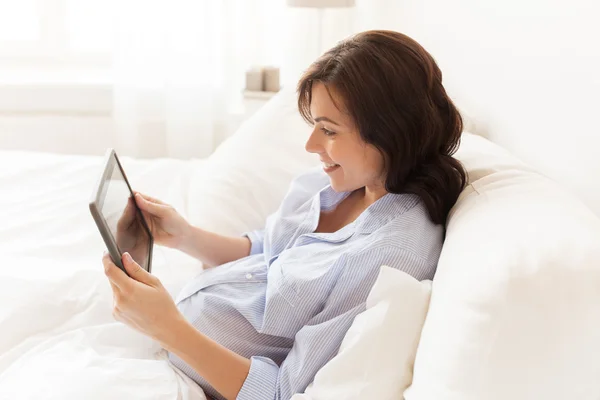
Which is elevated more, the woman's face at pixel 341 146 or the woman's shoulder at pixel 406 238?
the woman's face at pixel 341 146

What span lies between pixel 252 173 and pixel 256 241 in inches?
10.4

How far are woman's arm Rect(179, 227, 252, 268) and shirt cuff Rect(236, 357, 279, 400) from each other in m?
0.42

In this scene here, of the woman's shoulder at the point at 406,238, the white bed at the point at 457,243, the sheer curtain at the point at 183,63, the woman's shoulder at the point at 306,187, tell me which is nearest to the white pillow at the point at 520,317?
the white bed at the point at 457,243

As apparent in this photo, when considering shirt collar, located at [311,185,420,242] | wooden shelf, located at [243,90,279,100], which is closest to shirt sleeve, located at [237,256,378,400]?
shirt collar, located at [311,185,420,242]

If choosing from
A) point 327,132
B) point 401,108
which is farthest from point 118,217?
point 401,108

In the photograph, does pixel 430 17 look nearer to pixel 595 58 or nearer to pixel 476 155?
pixel 476 155

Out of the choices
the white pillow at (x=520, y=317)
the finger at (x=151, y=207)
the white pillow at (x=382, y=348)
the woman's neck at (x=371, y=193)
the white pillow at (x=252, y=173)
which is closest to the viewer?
the white pillow at (x=520, y=317)

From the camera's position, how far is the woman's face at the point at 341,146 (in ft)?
3.86

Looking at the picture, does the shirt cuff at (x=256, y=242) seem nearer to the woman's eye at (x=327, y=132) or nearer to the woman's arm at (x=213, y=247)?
the woman's arm at (x=213, y=247)

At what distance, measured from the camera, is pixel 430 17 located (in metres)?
2.08

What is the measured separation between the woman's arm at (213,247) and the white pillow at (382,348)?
0.59m

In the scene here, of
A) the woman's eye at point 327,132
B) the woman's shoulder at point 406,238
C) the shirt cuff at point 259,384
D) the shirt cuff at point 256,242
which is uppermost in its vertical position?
the woman's eye at point 327,132

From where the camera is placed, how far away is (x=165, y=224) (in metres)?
1.46

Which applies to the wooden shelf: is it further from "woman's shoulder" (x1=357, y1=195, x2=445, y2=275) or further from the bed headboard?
"woman's shoulder" (x1=357, y1=195, x2=445, y2=275)
